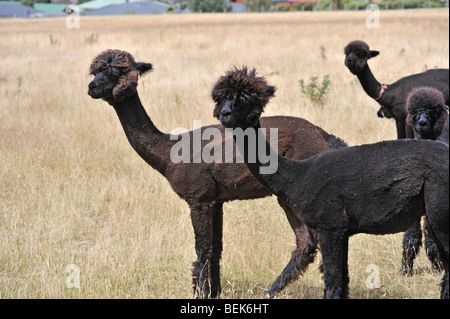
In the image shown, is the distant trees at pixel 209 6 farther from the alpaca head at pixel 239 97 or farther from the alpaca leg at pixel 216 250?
the alpaca head at pixel 239 97

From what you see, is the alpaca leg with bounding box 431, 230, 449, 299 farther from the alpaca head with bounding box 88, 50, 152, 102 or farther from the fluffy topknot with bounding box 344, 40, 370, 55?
the fluffy topknot with bounding box 344, 40, 370, 55

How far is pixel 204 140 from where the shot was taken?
637 cm

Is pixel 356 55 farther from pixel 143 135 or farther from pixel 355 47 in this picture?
pixel 143 135

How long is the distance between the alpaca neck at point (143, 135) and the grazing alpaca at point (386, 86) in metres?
4.09

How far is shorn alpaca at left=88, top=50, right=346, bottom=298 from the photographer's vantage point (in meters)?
6.12

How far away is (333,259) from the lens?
4902 mm

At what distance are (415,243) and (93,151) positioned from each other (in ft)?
19.7

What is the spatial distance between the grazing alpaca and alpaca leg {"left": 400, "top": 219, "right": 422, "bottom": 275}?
2.93 m

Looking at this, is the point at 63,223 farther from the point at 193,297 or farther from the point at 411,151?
the point at 411,151

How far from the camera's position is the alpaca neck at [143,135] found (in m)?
6.43

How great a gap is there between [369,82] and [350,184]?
18.6 ft

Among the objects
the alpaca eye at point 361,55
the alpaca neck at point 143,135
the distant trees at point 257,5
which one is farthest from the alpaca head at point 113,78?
the distant trees at point 257,5

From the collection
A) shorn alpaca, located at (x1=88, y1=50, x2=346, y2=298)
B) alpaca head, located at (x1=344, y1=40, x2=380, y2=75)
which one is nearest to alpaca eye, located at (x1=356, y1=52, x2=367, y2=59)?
alpaca head, located at (x1=344, y1=40, x2=380, y2=75)

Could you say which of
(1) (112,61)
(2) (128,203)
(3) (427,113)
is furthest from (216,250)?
(2) (128,203)
